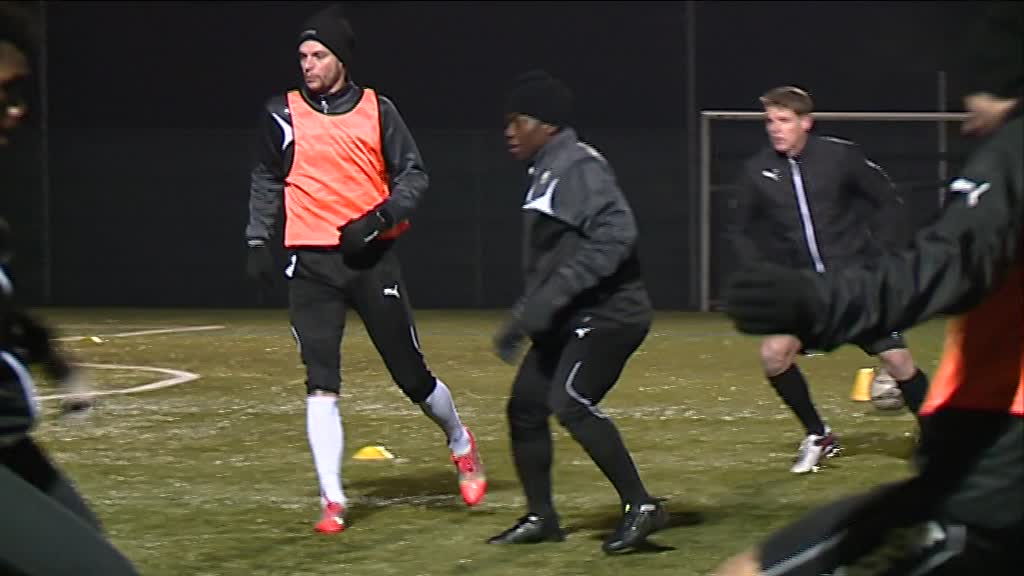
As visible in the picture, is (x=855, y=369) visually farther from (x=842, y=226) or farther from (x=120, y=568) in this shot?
(x=120, y=568)

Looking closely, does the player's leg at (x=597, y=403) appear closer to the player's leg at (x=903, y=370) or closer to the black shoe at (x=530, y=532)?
the black shoe at (x=530, y=532)

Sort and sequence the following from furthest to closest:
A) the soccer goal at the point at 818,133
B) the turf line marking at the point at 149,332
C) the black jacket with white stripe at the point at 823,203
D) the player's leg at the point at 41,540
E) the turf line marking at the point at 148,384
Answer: the soccer goal at the point at 818,133 → the turf line marking at the point at 149,332 → the turf line marking at the point at 148,384 → the black jacket with white stripe at the point at 823,203 → the player's leg at the point at 41,540

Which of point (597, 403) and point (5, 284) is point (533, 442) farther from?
point (5, 284)

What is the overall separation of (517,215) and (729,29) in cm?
368

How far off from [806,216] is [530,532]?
2596 mm

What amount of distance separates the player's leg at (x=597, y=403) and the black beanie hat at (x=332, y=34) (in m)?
1.63

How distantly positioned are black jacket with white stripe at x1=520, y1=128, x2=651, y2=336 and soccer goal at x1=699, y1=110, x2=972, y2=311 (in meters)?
15.6

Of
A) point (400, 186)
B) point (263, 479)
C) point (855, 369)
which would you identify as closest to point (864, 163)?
point (400, 186)

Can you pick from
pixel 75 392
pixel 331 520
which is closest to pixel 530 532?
pixel 331 520

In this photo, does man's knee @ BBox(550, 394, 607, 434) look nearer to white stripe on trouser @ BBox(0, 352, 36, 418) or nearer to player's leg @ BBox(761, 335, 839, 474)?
player's leg @ BBox(761, 335, 839, 474)

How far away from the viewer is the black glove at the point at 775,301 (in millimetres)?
2980

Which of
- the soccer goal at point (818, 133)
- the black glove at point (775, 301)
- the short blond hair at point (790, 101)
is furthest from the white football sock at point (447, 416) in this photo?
the soccer goal at point (818, 133)

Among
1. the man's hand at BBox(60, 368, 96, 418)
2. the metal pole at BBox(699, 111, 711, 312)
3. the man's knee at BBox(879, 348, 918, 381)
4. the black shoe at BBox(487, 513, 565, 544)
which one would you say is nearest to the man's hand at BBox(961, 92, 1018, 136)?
the man's hand at BBox(60, 368, 96, 418)

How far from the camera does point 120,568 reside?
3.63 meters
